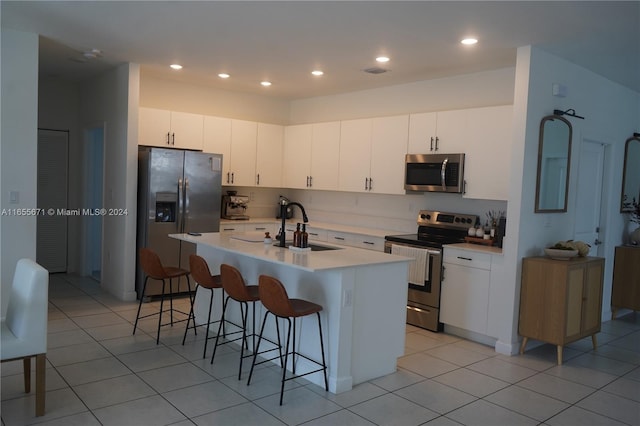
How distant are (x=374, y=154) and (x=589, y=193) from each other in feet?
7.87

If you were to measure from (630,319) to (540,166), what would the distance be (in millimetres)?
2827

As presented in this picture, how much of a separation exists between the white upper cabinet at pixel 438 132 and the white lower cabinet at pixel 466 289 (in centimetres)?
112

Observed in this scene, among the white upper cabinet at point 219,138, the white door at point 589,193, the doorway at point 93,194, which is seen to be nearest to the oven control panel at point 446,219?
the white door at point 589,193

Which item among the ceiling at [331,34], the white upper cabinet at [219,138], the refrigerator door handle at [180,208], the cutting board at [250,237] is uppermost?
the ceiling at [331,34]

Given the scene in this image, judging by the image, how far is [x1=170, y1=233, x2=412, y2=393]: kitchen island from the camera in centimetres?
352

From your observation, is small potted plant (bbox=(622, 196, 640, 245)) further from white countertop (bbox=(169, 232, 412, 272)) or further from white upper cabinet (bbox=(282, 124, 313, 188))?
white upper cabinet (bbox=(282, 124, 313, 188))

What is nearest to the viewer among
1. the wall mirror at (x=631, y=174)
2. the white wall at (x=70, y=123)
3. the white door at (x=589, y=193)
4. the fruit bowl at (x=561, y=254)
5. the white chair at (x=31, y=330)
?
the white chair at (x=31, y=330)

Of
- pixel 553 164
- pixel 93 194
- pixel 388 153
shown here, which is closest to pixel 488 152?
pixel 553 164

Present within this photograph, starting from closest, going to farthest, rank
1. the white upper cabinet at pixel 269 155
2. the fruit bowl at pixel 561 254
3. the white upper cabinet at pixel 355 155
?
the fruit bowl at pixel 561 254 < the white upper cabinet at pixel 355 155 < the white upper cabinet at pixel 269 155

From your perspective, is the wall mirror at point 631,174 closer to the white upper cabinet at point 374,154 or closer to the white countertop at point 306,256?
the white upper cabinet at point 374,154

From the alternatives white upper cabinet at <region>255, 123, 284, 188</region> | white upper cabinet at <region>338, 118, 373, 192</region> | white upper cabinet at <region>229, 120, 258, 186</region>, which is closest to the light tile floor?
white upper cabinet at <region>338, 118, 373, 192</region>

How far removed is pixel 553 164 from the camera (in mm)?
4719

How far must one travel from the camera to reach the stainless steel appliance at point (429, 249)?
16.6 feet

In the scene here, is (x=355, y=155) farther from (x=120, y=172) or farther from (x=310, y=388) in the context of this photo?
(x=310, y=388)
